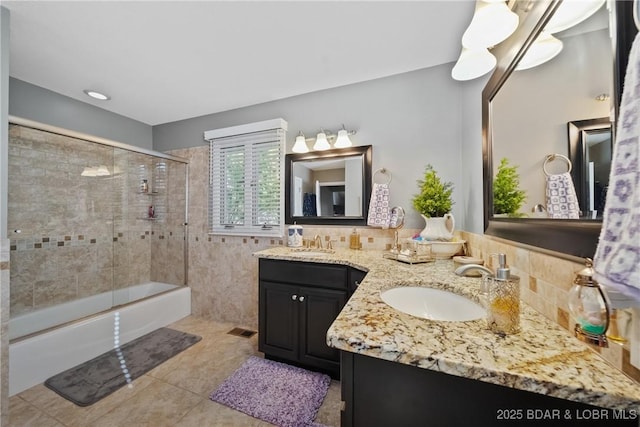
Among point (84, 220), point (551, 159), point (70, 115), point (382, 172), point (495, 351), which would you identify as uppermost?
point (70, 115)

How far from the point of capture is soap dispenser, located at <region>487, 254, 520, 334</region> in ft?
2.01

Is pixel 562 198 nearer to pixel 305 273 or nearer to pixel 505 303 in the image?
pixel 505 303

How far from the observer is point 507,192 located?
3.38 ft

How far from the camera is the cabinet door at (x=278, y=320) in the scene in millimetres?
1754

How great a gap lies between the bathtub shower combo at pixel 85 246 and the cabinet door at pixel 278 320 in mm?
1389

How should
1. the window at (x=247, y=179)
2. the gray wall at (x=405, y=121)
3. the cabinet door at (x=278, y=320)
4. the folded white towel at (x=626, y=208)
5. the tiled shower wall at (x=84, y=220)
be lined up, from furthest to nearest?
the window at (x=247, y=179)
the tiled shower wall at (x=84, y=220)
the gray wall at (x=405, y=121)
the cabinet door at (x=278, y=320)
the folded white towel at (x=626, y=208)

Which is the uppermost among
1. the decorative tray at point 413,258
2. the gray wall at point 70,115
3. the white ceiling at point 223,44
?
the white ceiling at point 223,44

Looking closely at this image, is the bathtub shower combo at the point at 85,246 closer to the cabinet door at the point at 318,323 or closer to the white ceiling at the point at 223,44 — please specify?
the white ceiling at the point at 223,44

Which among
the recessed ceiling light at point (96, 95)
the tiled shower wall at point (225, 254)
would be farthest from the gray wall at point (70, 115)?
the tiled shower wall at point (225, 254)

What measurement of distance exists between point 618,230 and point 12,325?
3.49 metres

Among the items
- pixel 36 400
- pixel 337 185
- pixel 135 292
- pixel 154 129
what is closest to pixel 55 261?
pixel 135 292

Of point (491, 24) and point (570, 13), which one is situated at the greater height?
point (491, 24)

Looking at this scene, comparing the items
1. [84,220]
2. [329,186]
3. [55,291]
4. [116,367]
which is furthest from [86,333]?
[329,186]

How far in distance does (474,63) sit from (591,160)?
84 cm
